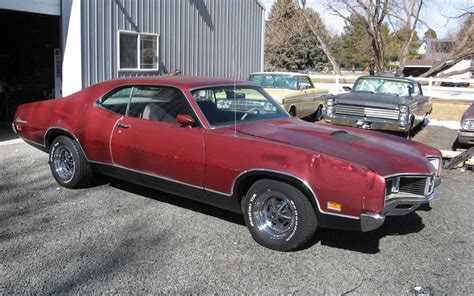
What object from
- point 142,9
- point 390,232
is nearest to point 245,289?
point 390,232

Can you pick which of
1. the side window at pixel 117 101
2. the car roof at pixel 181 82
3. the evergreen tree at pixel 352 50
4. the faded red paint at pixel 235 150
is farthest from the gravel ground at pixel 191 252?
the evergreen tree at pixel 352 50

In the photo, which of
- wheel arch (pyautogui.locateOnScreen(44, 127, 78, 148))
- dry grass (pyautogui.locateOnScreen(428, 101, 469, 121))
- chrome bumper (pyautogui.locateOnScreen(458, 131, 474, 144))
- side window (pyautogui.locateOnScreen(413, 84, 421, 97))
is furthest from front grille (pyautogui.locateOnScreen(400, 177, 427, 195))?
dry grass (pyautogui.locateOnScreen(428, 101, 469, 121))

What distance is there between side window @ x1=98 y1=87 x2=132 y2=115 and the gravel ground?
1068mm

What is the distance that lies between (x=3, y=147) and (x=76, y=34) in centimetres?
353

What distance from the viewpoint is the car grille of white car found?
33.7ft

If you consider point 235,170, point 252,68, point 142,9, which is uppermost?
point 142,9

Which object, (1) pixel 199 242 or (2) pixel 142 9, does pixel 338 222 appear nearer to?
(1) pixel 199 242

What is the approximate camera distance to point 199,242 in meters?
4.53

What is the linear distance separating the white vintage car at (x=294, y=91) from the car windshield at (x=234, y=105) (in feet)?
18.7

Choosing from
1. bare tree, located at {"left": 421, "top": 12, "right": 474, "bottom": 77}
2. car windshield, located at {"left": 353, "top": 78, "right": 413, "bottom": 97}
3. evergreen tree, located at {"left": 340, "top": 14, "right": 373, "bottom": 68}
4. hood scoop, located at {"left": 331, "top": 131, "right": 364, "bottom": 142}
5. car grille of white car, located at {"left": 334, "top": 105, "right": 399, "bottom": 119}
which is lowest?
hood scoop, located at {"left": 331, "top": 131, "right": 364, "bottom": 142}

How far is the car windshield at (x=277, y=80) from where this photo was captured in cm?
1268

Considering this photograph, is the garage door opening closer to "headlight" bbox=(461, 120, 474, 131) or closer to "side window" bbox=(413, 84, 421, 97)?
"side window" bbox=(413, 84, 421, 97)

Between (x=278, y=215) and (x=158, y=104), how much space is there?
1968 mm

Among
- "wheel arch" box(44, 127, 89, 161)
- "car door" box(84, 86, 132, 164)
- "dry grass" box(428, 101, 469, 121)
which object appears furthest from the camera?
"dry grass" box(428, 101, 469, 121)
